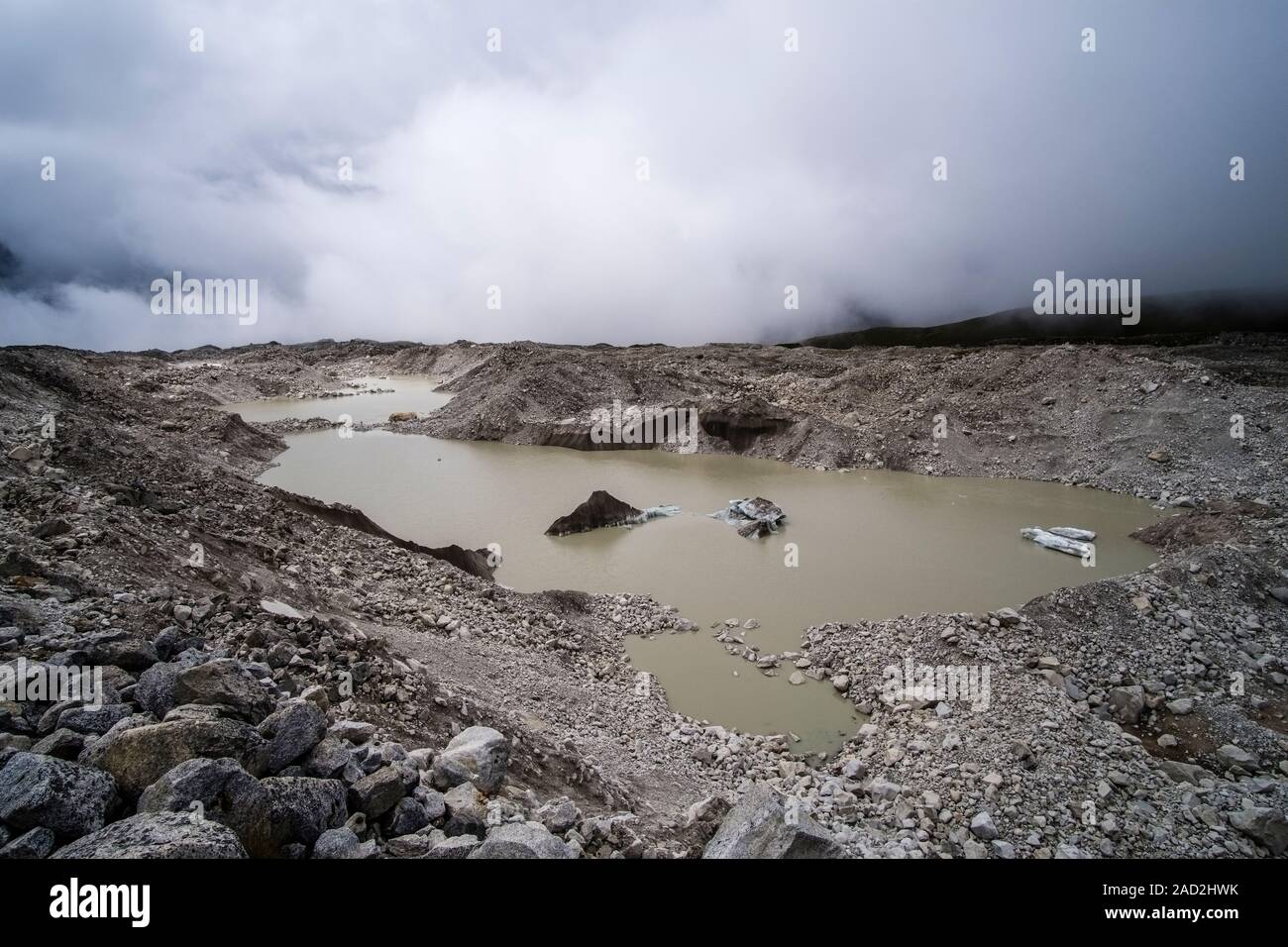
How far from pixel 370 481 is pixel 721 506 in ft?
39.7

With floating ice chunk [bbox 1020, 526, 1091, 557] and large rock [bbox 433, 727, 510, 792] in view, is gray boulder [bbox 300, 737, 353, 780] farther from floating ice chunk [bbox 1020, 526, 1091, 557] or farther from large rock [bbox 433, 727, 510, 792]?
floating ice chunk [bbox 1020, 526, 1091, 557]

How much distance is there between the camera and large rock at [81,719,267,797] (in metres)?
3.06

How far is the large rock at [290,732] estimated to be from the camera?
3.55 m

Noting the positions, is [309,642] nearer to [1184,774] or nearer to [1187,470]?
[1184,774]

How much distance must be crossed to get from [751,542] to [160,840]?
13.0m

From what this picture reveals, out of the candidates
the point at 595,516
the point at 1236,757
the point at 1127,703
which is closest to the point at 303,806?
the point at 1127,703

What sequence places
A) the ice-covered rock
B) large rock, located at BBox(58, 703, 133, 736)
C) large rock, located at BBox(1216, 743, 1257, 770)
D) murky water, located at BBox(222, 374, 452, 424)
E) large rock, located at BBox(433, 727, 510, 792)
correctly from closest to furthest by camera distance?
1. large rock, located at BBox(58, 703, 133, 736)
2. large rock, located at BBox(433, 727, 510, 792)
3. large rock, located at BBox(1216, 743, 1257, 770)
4. the ice-covered rock
5. murky water, located at BBox(222, 374, 452, 424)

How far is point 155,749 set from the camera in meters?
3.12

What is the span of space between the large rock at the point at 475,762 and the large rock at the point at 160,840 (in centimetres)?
170

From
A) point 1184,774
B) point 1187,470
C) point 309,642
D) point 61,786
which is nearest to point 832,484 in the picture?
point 1187,470

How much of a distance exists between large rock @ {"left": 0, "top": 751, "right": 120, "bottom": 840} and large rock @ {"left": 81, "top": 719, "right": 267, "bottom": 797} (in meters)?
0.16

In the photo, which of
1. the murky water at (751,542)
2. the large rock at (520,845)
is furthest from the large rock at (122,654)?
the murky water at (751,542)

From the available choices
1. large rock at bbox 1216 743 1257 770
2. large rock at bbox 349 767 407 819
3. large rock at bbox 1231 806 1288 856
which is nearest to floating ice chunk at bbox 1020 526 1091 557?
large rock at bbox 1216 743 1257 770

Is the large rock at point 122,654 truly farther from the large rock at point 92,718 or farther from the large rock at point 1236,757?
the large rock at point 1236,757
